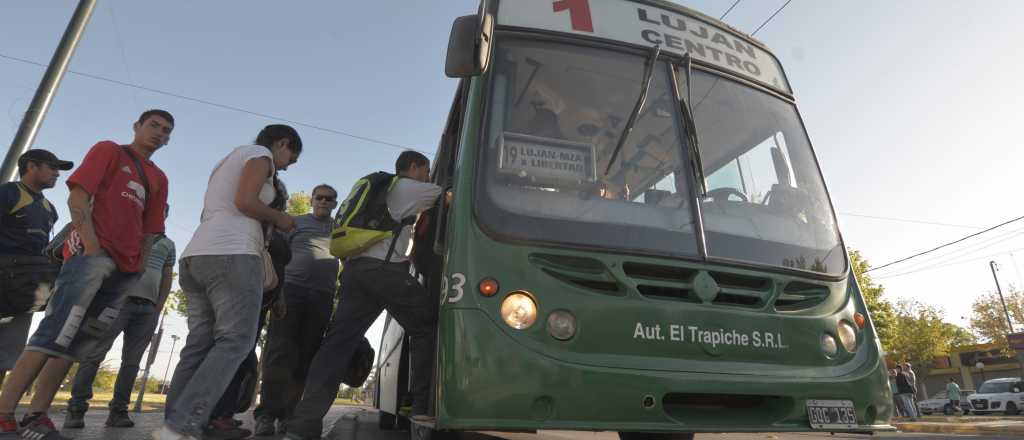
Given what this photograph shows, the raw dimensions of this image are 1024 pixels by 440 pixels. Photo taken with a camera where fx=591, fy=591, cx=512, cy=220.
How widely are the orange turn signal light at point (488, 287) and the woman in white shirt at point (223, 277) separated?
1.13 meters

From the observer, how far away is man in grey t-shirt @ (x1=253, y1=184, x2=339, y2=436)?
4.21 metres

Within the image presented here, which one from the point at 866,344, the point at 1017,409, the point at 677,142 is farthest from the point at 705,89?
the point at 1017,409

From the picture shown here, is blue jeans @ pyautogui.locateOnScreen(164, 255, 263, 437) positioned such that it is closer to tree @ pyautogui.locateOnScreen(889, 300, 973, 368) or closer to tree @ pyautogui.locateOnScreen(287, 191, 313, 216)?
tree @ pyautogui.locateOnScreen(287, 191, 313, 216)

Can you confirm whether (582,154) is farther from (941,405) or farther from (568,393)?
(941,405)

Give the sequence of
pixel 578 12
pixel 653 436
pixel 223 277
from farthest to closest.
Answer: pixel 653 436
pixel 578 12
pixel 223 277

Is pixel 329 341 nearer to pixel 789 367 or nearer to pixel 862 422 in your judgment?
pixel 789 367

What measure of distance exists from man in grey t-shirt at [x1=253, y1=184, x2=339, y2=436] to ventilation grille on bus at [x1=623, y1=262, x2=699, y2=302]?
2352mm

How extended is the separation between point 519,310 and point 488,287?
165 mm

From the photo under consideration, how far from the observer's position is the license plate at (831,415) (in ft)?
8.56

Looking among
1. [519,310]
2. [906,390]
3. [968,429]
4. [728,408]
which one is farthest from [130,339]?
[906,390]

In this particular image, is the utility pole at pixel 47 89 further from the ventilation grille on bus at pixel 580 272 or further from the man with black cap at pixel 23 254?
the ventilation grille on bus at pixel 580 272

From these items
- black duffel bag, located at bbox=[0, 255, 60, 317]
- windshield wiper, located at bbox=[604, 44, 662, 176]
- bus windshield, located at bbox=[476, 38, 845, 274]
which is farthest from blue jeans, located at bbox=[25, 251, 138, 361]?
windshield wiper, located at bbox=[604, 44, 662, 176]

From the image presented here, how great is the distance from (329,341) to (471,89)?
5.21ft

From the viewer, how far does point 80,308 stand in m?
3.01
